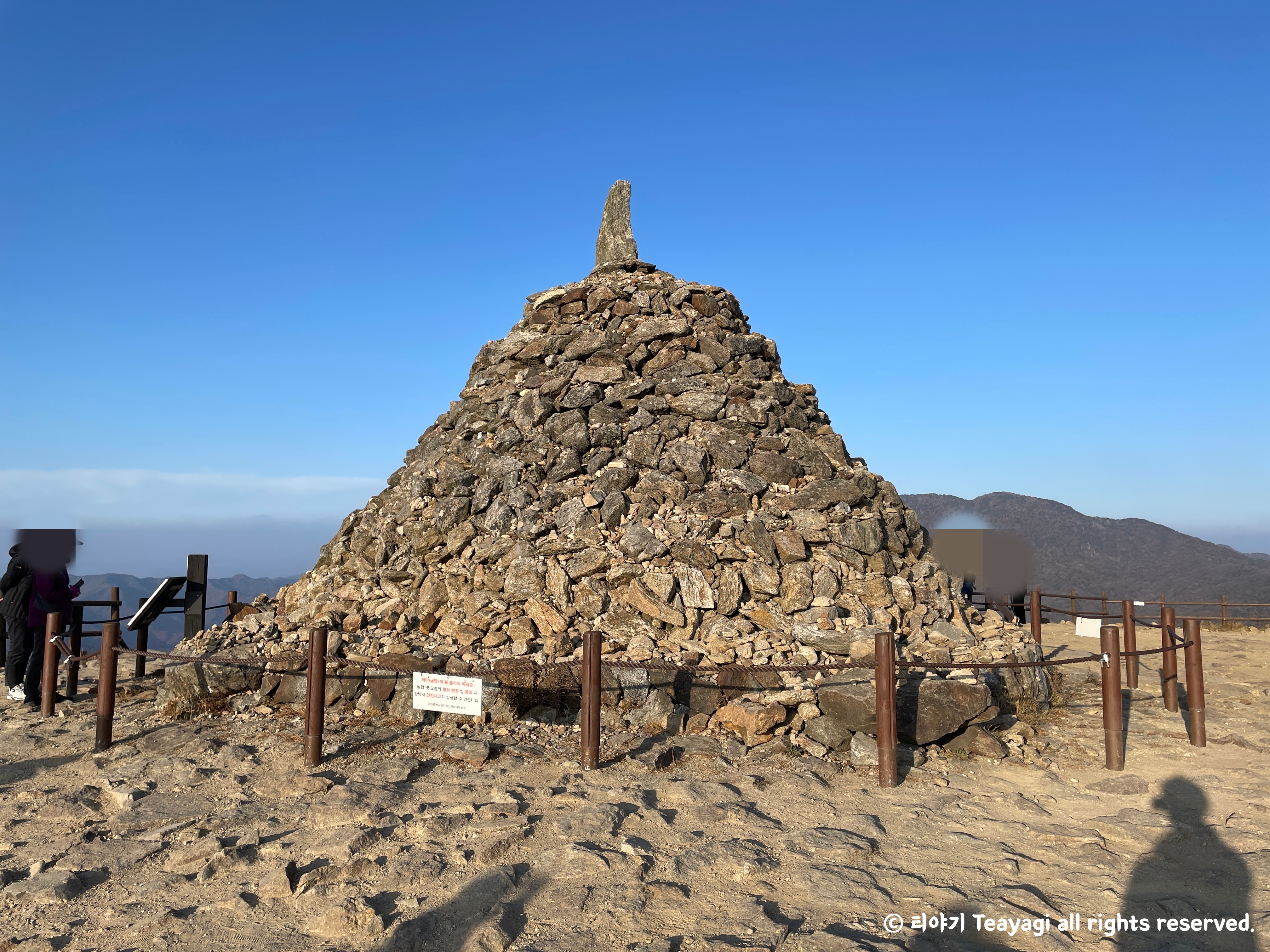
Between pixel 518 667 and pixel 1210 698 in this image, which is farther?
pixel 1210 698

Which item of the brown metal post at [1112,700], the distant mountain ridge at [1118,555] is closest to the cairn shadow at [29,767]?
the brown metal post at [1112,700]

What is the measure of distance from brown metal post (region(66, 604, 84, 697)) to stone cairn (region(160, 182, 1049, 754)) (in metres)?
1.87

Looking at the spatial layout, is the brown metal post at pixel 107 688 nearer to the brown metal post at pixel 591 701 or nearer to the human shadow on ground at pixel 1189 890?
the brown metal post at pixel 591 701

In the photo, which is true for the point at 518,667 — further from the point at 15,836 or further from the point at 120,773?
the point at 15,836

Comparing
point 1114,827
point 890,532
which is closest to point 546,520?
point 890,532

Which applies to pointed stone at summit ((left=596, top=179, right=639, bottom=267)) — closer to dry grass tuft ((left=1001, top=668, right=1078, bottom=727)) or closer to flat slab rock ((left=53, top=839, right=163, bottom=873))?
dry grass tuft ((left=1001, top=668, right=1078, bottom=727))

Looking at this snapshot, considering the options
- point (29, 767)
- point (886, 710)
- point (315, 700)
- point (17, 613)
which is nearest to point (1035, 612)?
point (886, 710)

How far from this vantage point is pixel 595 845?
5.48 metres

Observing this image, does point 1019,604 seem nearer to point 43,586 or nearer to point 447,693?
point 447,693

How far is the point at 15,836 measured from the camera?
566 centimetres

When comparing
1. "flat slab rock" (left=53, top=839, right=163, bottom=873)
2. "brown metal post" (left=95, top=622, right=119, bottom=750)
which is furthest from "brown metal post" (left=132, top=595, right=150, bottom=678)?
"flat slab rock" (left=53, top=839, right=163, bottom=873)

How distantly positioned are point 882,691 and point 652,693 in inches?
105

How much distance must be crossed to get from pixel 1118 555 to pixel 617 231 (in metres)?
57.2

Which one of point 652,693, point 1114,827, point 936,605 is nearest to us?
point 1114,827
